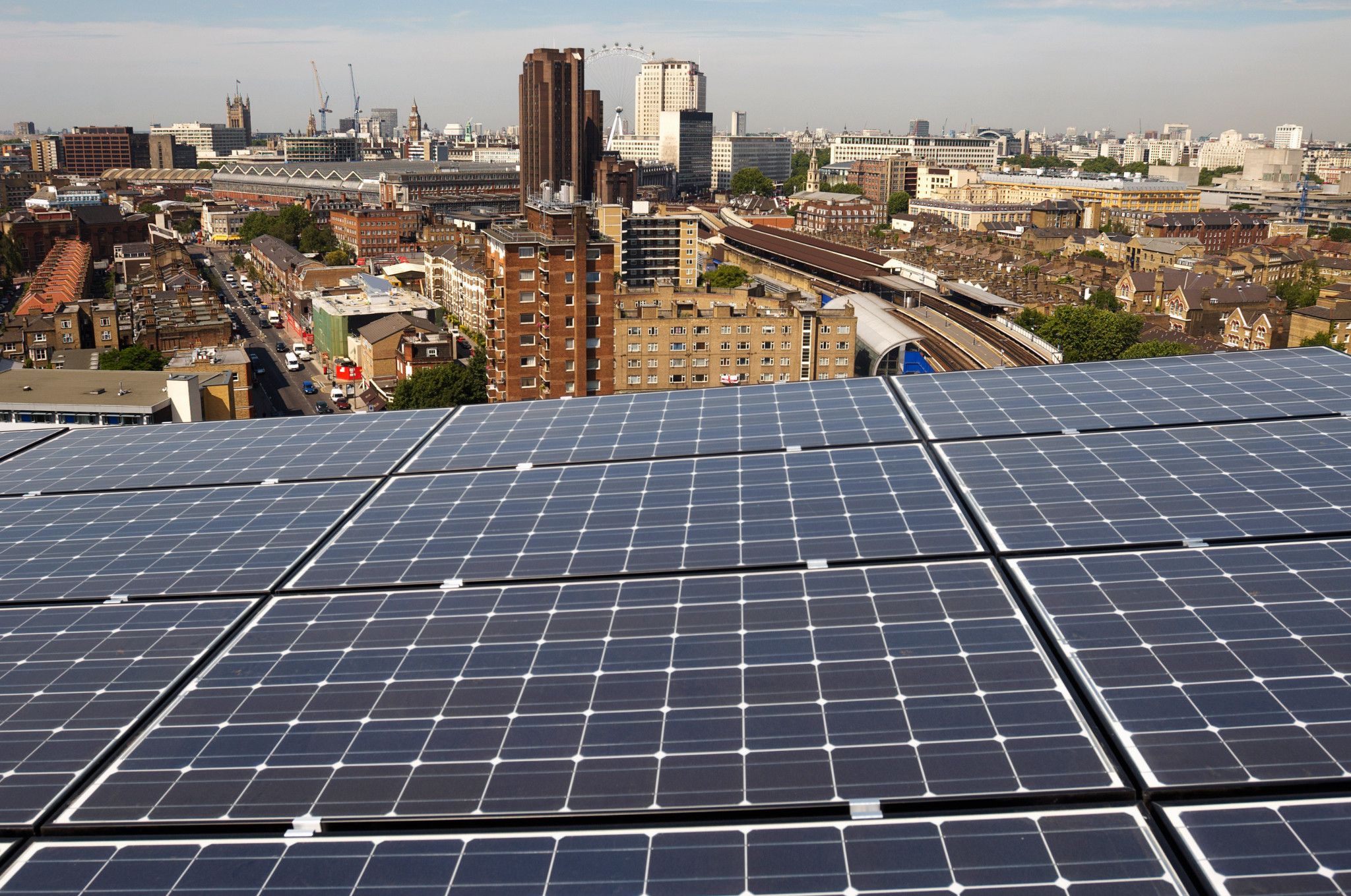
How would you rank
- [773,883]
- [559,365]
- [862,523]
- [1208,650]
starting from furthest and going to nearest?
[559,365] < [862,523] < [1208,650] < [773,883]

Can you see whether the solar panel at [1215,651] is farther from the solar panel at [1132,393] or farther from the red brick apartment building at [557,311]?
the red brick apartment building at [557,311]

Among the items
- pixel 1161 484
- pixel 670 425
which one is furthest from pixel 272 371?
pixel 1161 484

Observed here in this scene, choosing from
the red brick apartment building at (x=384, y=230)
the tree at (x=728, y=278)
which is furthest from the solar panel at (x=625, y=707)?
the red brick apartment building at (x=384, y=230)

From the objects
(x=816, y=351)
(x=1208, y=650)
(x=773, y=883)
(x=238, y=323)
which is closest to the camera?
(x=773, y=883)

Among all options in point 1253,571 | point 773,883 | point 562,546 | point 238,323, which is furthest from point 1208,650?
point 238,323

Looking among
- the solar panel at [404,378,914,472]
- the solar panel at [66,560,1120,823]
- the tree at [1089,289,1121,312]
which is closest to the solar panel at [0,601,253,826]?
the solar panel at [66,560,1120,823]

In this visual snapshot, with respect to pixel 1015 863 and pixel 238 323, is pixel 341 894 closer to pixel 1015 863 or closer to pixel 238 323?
pixel 1015 863
